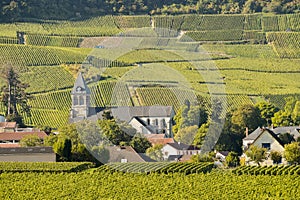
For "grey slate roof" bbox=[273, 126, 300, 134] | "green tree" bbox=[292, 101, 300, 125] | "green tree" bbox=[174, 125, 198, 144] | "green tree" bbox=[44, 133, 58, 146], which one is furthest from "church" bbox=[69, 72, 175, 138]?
"grey slate roof" bbox=[273, 126, 300, 134]

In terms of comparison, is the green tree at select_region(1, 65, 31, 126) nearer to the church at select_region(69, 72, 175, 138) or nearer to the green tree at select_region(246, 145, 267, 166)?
the church at select_region(69, 72, 175, 138)

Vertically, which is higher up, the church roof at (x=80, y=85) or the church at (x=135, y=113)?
the church roof at (x=80, y=85)

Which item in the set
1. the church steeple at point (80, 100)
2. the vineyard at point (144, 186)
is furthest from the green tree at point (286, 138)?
the church steeple at point (80, 100)

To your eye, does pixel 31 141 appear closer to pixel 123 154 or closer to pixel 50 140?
pixel 50 140

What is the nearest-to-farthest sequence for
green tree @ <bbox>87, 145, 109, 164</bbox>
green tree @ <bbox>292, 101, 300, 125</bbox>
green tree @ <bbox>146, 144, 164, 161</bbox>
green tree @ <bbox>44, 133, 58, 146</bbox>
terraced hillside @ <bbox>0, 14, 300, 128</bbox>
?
1. green tree @ <bbox>87, 145, 109, 164</bbox>
2. green tree @ <bbox>146, 144, 164, 161</bbox>
3. green tree @ <bbox>44, 133, 58, 146</bbox>
4. green tree @ <bbox>292, 101, 300, 125</bbox>
5. terraced hillside @ <bbox>0, 14, 300, 128</bbox>

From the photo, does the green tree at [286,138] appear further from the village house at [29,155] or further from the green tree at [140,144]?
the village house at [29,155]

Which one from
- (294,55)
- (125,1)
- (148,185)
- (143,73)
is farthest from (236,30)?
(148,185)
